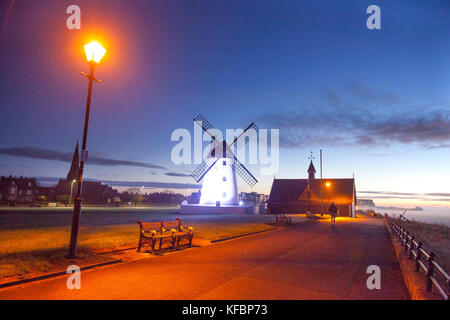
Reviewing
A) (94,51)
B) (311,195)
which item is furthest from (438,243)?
(311,195)

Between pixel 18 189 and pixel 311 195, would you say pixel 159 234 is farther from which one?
pixel 18 189

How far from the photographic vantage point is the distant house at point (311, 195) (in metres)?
50.7

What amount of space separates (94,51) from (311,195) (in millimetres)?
50519

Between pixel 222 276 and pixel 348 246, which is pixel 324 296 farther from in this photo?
pixel 348 246

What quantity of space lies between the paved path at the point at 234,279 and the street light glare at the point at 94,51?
21.2 feet

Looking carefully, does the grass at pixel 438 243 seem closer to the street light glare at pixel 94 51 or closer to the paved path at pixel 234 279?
the paved path at pixel 234 279

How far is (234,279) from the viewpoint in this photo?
6.93 m

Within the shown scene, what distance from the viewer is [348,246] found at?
12852 millimetres

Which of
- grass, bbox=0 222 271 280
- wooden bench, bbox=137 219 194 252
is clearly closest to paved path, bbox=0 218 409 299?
grass, bbox=0 222 271 280

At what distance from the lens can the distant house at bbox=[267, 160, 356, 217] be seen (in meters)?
50.7

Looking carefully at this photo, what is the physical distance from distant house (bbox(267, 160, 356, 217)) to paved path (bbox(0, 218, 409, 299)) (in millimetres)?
41931

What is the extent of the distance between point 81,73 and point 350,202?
49.7m

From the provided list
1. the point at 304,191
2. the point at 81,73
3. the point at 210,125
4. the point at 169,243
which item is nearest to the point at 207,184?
the point at 210,125

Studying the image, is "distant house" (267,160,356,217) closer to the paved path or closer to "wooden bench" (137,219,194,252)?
"wooden bench" (137,219,194,252)
